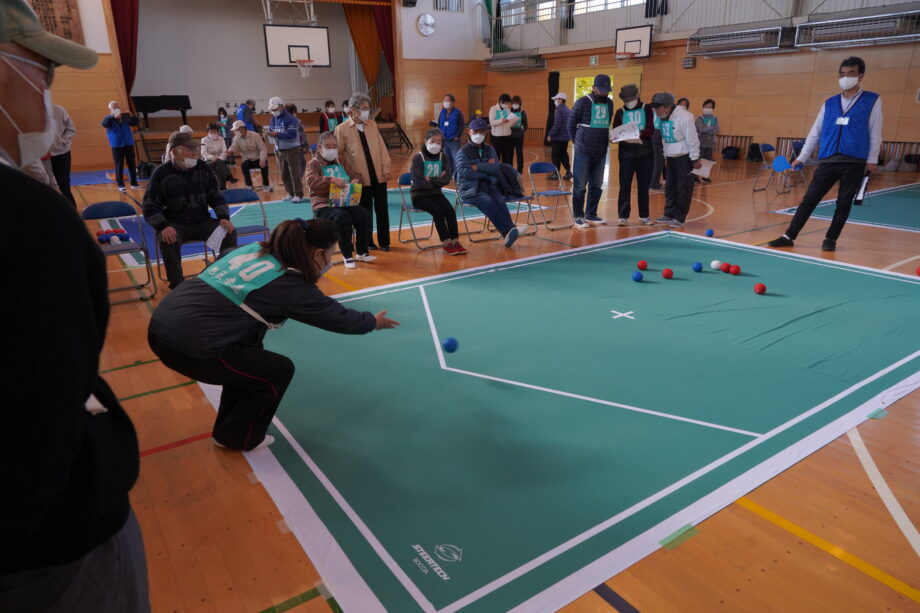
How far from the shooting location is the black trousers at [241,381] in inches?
110

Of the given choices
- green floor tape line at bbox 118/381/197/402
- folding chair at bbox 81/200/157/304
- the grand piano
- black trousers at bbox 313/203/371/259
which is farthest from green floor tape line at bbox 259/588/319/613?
the grand piano

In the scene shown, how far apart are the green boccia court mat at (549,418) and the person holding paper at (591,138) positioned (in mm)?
2737

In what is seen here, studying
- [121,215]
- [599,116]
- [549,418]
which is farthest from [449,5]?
[549,418]

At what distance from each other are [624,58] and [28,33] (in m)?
18.1

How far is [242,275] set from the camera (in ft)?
8.95

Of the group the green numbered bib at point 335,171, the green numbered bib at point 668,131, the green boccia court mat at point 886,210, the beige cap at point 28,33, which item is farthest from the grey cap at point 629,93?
the beige cap at point 28,33

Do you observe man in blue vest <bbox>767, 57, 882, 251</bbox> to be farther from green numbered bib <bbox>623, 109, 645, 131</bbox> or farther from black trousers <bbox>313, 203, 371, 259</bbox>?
black trousers <bbox>313, 203, 371, 259</bbox>

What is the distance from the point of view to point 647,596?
2137mm

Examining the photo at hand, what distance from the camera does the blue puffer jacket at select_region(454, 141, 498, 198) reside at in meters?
7.02

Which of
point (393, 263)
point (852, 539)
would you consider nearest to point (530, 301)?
point (393, 263)

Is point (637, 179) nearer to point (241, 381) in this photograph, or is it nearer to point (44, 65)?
point (241, 381)

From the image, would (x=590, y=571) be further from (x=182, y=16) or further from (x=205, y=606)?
(x=182, y=16)

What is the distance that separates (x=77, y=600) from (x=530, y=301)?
14.7 feet

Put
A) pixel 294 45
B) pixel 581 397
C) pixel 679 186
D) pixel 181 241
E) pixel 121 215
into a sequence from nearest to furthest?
pixel 581 397
pixel 181 241
pixel 121 215
pixel 679 186
pixel 294 45
